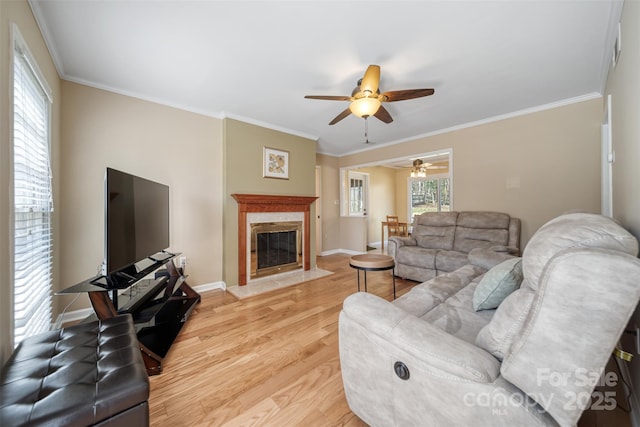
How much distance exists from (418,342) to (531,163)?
3.65 metres

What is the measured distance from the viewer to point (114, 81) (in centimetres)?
250

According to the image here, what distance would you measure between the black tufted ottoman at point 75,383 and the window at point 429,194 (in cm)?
741

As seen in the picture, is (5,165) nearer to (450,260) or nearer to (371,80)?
(371,80)

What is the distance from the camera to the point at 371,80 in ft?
6.77

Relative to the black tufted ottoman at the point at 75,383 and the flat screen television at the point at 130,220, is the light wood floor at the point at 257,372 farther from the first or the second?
the flat screen television at the point at 130,220

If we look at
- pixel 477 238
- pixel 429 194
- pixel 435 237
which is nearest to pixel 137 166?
pixel 435 237

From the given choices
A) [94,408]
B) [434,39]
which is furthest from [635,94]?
[94,408]

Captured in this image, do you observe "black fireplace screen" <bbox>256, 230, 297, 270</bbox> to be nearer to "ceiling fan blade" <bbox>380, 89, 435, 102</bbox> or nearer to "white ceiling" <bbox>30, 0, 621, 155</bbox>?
"white ceiling" <bbox>30, 0, 621, 155</bbox>

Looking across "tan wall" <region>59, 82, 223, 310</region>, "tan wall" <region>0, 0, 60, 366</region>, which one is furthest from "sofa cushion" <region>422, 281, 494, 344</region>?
"tan wall" <region>59, 82, 223, 310</region>

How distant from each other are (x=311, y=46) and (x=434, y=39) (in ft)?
3.23

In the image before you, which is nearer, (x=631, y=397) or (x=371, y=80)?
(x=631, y=397)

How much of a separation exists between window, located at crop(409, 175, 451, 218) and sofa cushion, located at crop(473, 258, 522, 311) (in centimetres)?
603

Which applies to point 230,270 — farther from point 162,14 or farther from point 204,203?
point 162,14

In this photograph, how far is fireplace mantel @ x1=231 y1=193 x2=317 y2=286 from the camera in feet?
11.4
